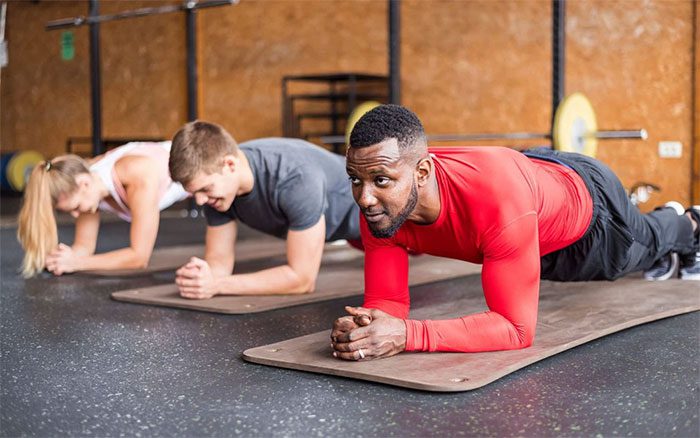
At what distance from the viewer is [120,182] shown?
298cm

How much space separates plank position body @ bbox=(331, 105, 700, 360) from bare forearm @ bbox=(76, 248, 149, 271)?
1.55 meters

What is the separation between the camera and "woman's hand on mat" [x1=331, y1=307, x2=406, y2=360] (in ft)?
5.31

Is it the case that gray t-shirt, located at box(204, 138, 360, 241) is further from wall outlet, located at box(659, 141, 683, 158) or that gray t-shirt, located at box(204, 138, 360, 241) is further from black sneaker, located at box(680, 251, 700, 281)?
wall outlet, located at box(659, 141, 683, 158)

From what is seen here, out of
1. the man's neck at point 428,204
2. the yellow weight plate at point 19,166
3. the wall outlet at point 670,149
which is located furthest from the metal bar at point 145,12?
the yellow weight plate at point 19,166

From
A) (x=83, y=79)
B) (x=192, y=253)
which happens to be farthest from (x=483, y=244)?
(x=83, y=79)

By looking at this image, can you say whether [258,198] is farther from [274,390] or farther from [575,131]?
[575,131]

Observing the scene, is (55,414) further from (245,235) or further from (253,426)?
(245,235)

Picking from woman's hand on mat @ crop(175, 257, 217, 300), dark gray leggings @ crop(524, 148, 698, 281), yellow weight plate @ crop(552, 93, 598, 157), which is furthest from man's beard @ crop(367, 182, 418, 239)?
yellow weight plate @ crop(552, 93, 598, 157)

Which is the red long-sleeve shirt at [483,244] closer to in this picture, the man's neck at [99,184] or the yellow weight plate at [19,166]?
the man's neck at [99,184]

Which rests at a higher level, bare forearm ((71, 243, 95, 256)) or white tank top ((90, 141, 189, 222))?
white tank top ((90, 141, 189, 222))

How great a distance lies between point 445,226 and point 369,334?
266 millimetres

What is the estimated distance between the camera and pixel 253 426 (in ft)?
4.50

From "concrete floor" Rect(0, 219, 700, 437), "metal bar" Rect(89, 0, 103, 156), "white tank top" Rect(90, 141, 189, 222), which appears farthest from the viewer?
"metal bar" Rect(89, 0, 103, 156)

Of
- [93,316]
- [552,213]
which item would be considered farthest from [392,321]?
[93,316]
